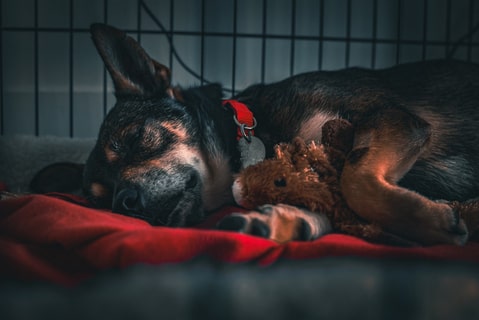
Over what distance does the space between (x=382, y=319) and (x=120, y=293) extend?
30cm

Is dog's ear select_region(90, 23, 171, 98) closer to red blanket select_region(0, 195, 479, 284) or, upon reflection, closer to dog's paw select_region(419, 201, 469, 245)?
red blanket select_region(0, 195, 479, 284)

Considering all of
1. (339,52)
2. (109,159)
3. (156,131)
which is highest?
(339,52)

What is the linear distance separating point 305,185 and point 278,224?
0.22 meters

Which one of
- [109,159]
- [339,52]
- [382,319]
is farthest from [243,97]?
[339,52]

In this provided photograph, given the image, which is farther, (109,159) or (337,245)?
(109,159)

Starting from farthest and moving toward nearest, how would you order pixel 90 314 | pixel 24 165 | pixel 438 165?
1. pixel 24 165
2. pixel 438 165
3. pixel 90 314

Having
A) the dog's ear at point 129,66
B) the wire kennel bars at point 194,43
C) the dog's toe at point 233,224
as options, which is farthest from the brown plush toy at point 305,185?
the wire kennel bars at point 194,43

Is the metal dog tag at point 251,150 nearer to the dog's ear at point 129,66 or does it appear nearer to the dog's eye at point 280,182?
the dog's eye at point 280,182

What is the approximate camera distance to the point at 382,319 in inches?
20.9

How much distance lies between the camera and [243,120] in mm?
1643

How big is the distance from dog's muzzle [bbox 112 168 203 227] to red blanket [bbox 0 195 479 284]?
33cm

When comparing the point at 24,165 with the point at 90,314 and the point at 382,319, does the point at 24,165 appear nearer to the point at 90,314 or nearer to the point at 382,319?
the point at 90,314

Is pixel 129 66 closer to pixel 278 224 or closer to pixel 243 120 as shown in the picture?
pixel 243 120

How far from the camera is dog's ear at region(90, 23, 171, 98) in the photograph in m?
1.66
